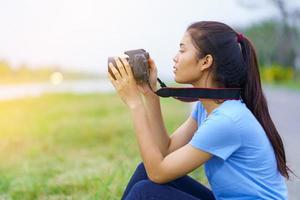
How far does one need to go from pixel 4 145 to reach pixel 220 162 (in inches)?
205

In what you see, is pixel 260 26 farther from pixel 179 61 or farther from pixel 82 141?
pixel 179 61

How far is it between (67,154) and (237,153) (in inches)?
163

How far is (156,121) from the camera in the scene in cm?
268

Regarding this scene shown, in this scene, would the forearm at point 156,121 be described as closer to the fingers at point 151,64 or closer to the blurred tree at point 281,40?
the fingers at point 151,64

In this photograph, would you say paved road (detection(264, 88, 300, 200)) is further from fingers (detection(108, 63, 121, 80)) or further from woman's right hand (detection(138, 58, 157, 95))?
fingers (detection(108, 63, 121, 80))

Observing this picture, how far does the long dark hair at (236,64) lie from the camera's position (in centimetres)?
223

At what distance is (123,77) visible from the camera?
236cm

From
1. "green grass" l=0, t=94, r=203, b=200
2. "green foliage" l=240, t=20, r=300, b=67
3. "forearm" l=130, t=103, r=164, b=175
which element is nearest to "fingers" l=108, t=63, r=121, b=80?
"forearm" l=130, t=103, r=164, b=175

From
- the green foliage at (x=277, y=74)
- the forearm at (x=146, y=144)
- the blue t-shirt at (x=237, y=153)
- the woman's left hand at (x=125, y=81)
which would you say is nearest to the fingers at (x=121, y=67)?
the woman's left hand at (x=125, y=81)

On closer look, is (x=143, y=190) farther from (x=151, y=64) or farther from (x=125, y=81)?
(x=151, y=64)

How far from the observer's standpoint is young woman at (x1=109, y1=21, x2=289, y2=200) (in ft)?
7.05

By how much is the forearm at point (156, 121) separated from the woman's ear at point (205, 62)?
395 mm

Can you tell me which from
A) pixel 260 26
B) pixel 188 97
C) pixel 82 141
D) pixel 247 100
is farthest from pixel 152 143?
pixel 260 26

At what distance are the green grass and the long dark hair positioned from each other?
135 cm
